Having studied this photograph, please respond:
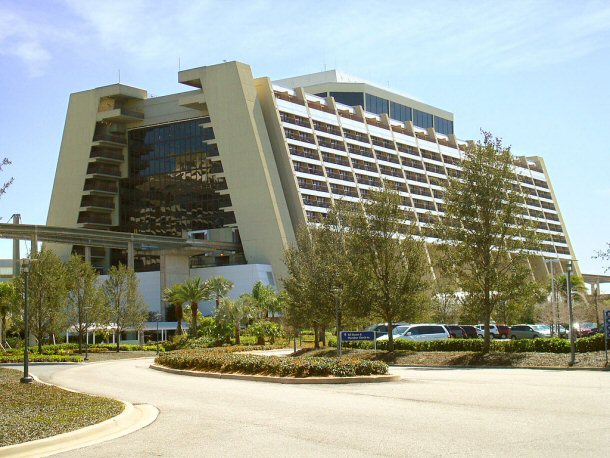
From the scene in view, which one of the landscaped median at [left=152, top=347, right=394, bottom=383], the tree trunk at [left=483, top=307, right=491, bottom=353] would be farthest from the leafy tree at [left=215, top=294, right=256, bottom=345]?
the landscaped median at [left=152, top=347, right=394, bottom=383]

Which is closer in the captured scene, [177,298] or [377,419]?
[377,419]

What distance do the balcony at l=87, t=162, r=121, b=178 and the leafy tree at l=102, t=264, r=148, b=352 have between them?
138 feet

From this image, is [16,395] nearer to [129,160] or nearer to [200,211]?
[200,211]

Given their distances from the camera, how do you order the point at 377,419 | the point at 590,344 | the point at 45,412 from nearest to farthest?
1. the point at 377,419
2. the point at 45,412
3. the point at 590,344

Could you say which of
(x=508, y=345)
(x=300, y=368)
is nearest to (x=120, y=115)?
(x=508, y=345)

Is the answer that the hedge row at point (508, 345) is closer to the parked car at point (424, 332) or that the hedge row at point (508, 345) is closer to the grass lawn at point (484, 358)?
the grass lawn at point (484, 358)

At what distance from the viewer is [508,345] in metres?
38.9

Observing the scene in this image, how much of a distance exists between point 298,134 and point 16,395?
74.4 m

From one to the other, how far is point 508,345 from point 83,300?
32625 millimetres

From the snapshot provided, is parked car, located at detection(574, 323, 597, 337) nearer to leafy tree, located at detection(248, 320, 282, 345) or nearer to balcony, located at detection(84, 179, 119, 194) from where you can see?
leafy tree, located at detection(248, 320, 282, 345)

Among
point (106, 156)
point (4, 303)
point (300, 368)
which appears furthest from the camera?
point (106, 156)

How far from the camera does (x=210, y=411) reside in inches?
707

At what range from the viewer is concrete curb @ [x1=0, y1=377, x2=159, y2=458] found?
1253 centimetres

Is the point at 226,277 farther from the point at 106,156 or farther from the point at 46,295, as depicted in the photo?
the point at 46,295
